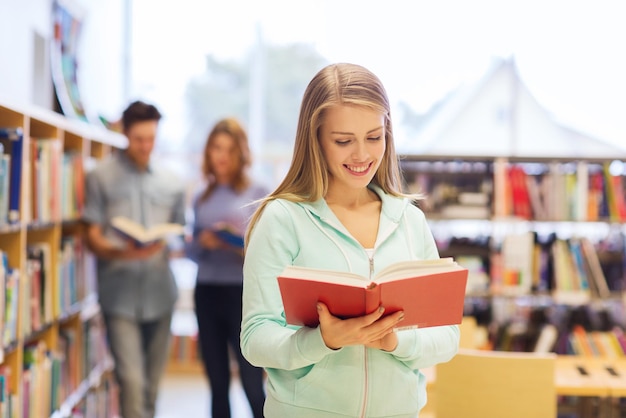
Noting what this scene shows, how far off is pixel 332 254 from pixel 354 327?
24 centimetres

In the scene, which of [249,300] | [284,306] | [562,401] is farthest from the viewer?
[562,401]

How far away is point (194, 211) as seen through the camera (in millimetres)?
3775

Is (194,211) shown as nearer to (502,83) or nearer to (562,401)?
(562,401)

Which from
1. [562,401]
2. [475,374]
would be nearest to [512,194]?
[562,401]

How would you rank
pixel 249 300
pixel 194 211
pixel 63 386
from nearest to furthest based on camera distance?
pixel 249 300 → pixel 63 386 → pixel 194 211

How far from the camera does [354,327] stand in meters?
1.41

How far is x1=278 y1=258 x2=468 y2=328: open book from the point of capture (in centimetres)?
139

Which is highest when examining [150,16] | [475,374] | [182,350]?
[150,16]

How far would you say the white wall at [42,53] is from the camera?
3.40m

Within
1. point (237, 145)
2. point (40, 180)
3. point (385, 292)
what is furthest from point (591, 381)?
point (40, 180)

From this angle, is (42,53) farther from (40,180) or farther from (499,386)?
(499,386)

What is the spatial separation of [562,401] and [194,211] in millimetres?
2278

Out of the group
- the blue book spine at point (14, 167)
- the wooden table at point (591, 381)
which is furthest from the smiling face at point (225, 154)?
the wooden table at point (591, 381)

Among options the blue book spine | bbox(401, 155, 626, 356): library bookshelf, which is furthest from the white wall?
bbox(401, 155, 626, 356): library bookshelf
